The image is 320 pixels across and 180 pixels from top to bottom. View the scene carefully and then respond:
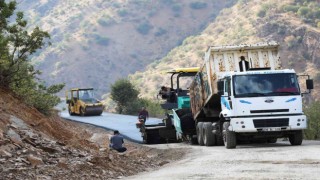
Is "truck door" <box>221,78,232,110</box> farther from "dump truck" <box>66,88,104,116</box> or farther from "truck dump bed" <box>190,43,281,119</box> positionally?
"dump truck" <box>66,88,104,116</box>

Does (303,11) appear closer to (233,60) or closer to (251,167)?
(233,60)

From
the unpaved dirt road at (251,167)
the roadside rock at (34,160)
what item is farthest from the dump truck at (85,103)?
the roadside rock at (34,160)

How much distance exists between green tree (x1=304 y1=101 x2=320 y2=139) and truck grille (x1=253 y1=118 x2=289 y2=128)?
12.7 m

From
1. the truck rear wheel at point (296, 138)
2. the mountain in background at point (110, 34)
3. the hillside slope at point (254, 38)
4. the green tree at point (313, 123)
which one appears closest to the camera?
the truck rear wheel at point (296, 138)

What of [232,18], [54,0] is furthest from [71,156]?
[54,0]

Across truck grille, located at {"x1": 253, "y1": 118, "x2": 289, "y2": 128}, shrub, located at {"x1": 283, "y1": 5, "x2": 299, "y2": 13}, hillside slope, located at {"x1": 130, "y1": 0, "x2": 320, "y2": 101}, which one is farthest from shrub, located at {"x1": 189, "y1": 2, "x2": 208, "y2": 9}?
truck grille, located at {"x1": 253, "y1": 118, "x2": 289, "y2": 128}

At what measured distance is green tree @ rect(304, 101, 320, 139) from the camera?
112ft

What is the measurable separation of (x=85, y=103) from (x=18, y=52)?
89.5 ft

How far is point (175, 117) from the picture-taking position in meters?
28.7

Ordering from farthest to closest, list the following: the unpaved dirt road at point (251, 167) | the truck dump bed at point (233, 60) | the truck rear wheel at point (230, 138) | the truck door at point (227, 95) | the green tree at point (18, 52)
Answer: the green tree at point (18, 52) → the truck dump bed at point (233, 60) → the truck rear wheel at point (230, 138) → the truck door at point (227, 95) → the unpaved dirt road at point (251, 167)

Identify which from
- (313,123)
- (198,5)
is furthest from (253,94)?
(198,5)

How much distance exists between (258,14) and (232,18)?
10868mm

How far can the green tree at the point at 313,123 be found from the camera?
34228 mm

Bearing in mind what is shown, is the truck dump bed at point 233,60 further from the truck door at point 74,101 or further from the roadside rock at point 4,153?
the truck door at point 74,101
